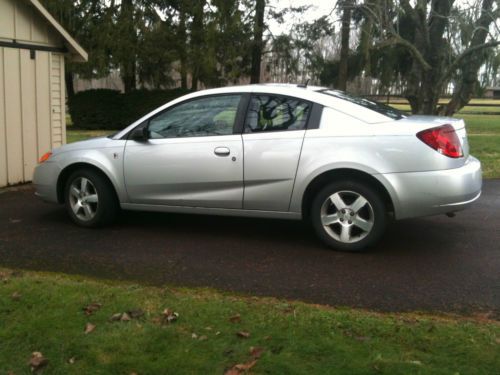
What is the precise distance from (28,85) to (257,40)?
Result: 51.7ft

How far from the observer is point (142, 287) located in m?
4.57

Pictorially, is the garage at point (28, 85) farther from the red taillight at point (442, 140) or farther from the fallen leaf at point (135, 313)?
the red taillight at point (442, 140)

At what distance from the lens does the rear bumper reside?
516cm

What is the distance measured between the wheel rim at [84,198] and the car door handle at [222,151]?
1.51 meters

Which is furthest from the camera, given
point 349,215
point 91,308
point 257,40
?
point 257,40

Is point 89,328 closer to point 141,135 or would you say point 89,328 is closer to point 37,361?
point 37,361

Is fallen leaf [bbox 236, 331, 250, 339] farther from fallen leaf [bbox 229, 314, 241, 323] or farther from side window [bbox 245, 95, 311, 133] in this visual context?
side window [bbox 245, 95, 311, 133]

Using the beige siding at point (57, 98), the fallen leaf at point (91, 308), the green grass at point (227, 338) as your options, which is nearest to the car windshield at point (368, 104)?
the green grass at point (227, 338)

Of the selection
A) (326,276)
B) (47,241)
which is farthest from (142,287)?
(47,241)

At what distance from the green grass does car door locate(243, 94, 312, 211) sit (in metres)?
1.52

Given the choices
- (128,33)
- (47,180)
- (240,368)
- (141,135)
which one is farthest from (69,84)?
(240,368)

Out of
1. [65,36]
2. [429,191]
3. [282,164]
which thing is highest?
[65,36]

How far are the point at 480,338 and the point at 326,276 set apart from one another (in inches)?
59.0

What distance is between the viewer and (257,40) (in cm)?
2434
